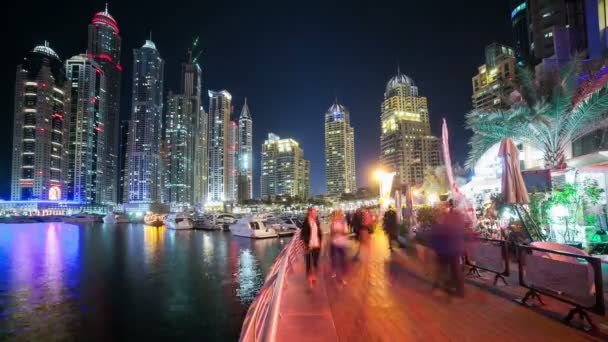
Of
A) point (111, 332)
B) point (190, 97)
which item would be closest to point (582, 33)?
point (111, 332)

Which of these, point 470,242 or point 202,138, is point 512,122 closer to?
point 470,242

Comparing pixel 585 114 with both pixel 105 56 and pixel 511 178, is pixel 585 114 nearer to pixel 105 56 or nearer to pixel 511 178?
pixel 511 178

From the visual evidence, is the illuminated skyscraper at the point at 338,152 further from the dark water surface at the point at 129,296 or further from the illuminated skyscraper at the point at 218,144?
the dark water surface at the point at 129,296

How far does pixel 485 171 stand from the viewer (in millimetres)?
19734

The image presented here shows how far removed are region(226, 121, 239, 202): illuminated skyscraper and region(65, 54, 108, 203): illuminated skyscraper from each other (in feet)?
193

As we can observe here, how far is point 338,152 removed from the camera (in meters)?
175

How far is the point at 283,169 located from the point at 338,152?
2952 cm

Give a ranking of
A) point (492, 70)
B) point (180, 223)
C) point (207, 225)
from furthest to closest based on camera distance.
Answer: point (492, 70) → point (180, 223) → point (207, 225)

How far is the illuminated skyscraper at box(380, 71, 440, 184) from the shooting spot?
346 ft

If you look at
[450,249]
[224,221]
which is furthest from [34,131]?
[450,249]

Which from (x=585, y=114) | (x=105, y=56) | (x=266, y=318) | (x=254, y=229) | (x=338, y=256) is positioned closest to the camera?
(x=266, y=318)

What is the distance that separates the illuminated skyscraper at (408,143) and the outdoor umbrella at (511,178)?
92438 mm

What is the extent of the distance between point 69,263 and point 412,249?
19.7 meters

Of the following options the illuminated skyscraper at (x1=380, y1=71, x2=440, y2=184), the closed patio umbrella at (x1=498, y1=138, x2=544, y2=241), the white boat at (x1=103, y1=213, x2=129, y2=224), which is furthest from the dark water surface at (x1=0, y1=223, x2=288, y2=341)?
the illuminated skyscraper at (x1=380, y1=71, x2=440, y2=184)
